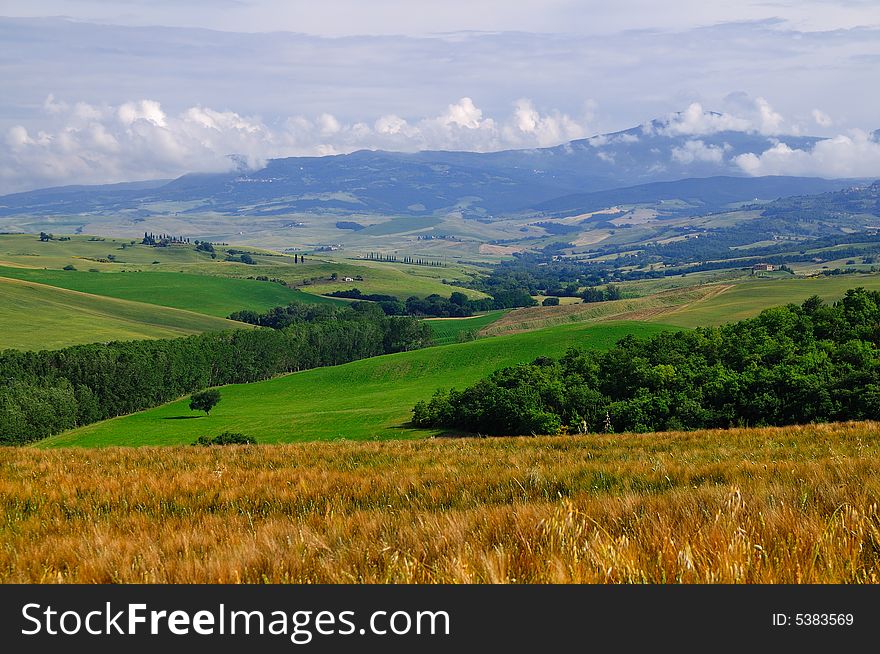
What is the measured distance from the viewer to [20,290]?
187 meters

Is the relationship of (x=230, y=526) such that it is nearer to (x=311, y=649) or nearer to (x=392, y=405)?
(x=311, y=649)

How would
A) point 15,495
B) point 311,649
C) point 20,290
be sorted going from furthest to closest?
point 20,290 → point 15,495 → point 311,649

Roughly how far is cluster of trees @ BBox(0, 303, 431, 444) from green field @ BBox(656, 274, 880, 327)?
62.0m

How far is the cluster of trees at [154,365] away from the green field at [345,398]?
17.0 feet

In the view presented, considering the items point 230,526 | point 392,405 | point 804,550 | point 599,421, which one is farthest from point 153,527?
point 392,405

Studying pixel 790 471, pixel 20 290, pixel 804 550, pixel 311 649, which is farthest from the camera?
pixel 20 290

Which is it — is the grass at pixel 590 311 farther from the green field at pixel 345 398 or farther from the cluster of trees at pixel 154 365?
the green field at pixel 345 398

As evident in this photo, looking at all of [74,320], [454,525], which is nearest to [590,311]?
[74,320]

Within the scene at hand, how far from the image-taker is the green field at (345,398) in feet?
280

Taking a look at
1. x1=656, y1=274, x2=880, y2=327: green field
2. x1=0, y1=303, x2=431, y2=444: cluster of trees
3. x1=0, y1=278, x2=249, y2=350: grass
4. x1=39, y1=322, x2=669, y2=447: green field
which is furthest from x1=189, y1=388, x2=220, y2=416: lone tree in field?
x1=656, y1=274, x2=880, y2=327: green field

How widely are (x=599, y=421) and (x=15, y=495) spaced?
56499 mm

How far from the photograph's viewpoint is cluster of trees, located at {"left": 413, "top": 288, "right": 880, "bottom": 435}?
51.1 metres

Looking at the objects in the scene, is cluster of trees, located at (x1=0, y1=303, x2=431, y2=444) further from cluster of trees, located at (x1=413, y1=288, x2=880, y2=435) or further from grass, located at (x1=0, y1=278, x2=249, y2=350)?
cluster of trees, located at (x1=413, y1=288, x2=880, y2=435)

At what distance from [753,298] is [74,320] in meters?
168
